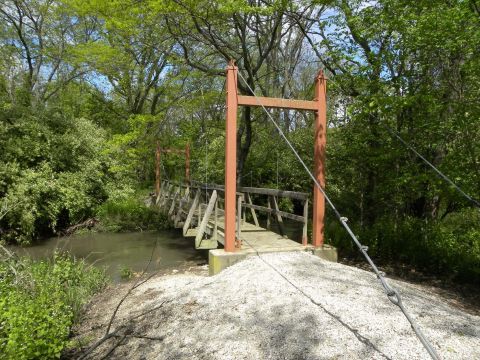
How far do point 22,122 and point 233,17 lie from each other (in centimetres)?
729

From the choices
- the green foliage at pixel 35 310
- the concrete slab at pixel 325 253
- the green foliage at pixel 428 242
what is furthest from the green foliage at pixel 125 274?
the green foliage at pixel 428 242

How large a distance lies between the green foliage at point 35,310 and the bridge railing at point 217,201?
261cm

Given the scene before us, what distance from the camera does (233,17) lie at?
9.83 metres

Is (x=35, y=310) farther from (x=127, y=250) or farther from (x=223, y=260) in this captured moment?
(x=127, y=250)

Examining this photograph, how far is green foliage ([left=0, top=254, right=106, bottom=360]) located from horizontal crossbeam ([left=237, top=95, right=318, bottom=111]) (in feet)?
12.1

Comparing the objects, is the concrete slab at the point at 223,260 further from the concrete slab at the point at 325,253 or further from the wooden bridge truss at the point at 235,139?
the concrete slab at the point at 325,253

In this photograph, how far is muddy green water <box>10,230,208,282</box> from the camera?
8859 millimetres

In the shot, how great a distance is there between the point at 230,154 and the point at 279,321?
2858 mm

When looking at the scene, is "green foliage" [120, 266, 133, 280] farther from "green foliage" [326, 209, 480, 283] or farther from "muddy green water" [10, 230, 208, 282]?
"green foliage" [326, 209, 480, 283]

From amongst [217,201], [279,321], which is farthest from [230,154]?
[279,321]

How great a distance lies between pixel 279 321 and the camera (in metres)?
3.77

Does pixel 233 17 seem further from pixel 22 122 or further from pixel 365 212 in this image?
pixel 22 122

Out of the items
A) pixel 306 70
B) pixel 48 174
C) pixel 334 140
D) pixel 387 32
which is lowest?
pixel 48 174

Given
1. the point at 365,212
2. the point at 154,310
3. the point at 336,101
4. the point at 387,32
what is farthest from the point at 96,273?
the point at 387,32
